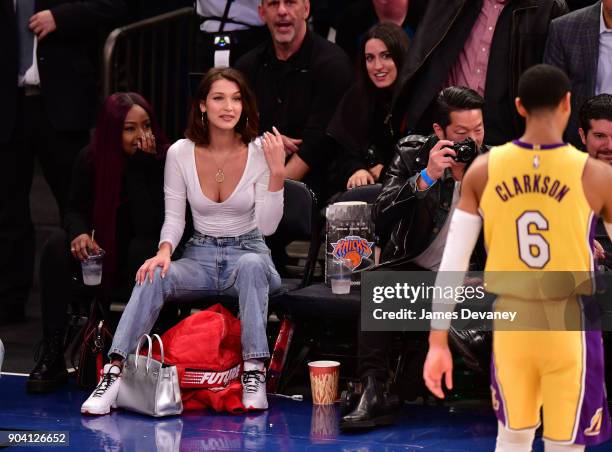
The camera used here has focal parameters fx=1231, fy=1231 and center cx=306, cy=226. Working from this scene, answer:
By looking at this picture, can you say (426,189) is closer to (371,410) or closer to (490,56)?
(371,410)

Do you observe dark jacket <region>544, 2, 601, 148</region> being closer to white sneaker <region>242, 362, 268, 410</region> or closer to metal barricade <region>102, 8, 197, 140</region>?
white sneaker <region>242, 362, 268, 410</region>

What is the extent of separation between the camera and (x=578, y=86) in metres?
5.91

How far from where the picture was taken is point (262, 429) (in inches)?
208

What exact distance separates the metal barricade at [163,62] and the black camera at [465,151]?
3354 millimetres

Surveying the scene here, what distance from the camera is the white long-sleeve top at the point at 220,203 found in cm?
593

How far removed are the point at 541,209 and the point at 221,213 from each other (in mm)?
Result: 2649

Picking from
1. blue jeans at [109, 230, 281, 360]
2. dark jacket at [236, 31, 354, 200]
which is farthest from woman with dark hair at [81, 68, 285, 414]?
dark jacket at [236, 31, 354, 200]

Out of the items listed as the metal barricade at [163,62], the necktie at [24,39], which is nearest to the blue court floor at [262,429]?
the necktie at [24,39]

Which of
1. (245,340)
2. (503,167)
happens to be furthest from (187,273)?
(503,167)

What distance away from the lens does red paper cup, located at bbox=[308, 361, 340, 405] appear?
5.62m

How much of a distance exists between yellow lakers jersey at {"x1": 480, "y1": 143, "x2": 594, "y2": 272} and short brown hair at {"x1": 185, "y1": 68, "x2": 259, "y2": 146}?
8.51 ft

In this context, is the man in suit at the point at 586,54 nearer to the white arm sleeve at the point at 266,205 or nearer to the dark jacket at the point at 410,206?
the dark jacket at the point at 410,206

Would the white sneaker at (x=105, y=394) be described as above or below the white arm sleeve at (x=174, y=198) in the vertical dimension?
below

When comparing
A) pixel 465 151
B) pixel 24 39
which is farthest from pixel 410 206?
pixel 24 39
